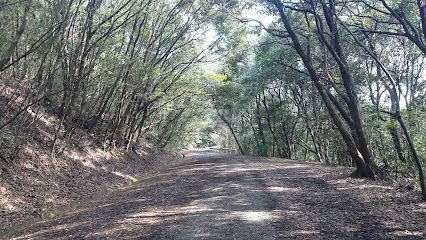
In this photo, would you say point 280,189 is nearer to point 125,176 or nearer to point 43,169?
point 43,169

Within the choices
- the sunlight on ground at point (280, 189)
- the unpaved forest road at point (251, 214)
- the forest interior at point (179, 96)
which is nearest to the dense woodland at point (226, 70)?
the forest interior at point (179, 96)

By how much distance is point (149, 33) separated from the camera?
19984mm

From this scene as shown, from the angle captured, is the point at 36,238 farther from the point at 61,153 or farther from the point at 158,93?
the point at 158,93

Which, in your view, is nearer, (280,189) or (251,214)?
(251,214)

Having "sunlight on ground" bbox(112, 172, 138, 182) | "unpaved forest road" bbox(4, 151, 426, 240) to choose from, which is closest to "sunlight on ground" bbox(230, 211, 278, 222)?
"unpaved forest road" bbox(4, 151, 426, 240)

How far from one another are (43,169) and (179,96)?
1393 cm

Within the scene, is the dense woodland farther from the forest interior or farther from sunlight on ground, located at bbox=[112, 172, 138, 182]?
sunlight on ground, located at bbox=[112, 172, 138, 182]

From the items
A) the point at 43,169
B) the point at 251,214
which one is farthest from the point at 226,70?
the point at 251,214

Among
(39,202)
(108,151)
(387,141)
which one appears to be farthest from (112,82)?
(387,141)

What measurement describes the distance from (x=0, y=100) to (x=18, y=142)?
3.13 meters

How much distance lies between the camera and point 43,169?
1253 cm

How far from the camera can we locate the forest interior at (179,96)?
978cm

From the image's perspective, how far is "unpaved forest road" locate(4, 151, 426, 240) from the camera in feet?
23.3

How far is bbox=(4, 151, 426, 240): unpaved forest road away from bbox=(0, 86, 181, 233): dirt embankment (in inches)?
38.0
